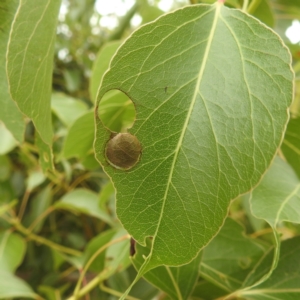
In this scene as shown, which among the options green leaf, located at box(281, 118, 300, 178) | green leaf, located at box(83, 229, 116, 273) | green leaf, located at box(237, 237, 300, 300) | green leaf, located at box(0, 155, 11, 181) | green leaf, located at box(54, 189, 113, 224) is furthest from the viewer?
green leaf, located at box(0, 155, 11, 181)

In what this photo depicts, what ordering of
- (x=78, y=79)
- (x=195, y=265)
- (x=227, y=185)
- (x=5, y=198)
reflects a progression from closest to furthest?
(x=227, y=185) → (x=195, y=265) → (x=5, y=198) → (x=78, y=79)

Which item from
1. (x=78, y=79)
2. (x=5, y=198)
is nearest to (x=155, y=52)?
(x=5, y=198)

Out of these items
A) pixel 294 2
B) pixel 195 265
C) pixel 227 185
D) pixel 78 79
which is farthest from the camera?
pixel 78 79

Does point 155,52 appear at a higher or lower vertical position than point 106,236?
higher

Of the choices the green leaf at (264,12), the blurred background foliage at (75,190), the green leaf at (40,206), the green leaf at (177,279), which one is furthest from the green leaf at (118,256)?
the green leaf at (264,12)

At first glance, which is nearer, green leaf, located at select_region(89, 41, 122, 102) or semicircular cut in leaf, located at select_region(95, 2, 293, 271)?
semicircular cut in leaf, located at select_region(95, 2, 293, 271)

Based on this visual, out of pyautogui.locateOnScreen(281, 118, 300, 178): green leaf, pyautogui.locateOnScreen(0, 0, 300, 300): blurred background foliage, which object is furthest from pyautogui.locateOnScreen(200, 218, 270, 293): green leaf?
pyautogui.locateOnScreen(281, 118, 300, 178): green leaf

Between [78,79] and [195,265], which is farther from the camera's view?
[78,79]

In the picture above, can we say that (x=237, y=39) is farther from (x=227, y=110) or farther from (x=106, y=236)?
(x=106, y=236)

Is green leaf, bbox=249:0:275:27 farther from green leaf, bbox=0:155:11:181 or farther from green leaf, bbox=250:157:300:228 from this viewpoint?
green leaf, bbox=0:155:11:181
